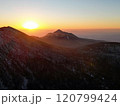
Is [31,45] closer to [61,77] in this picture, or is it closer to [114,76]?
[61,77]

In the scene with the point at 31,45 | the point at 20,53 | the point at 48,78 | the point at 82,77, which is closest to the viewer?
the point at 48,78

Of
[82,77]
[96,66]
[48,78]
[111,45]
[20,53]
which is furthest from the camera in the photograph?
[111,45]

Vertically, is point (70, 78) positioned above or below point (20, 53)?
below

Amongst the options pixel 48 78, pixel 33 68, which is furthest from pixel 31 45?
pixel 48 78

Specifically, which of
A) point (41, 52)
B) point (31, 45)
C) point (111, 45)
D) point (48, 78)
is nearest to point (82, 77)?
point (48, 78)

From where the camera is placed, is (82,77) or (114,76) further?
(114,76)

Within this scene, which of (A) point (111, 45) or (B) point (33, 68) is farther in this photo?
(A) point (111, 45)

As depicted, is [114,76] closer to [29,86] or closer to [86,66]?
[86,66]

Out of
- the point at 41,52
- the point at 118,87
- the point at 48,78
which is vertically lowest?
the point at 118,87

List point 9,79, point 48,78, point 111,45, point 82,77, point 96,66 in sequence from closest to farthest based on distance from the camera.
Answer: point 9,79
point 48,78
point 82,77
point 96,66
point 111,45
